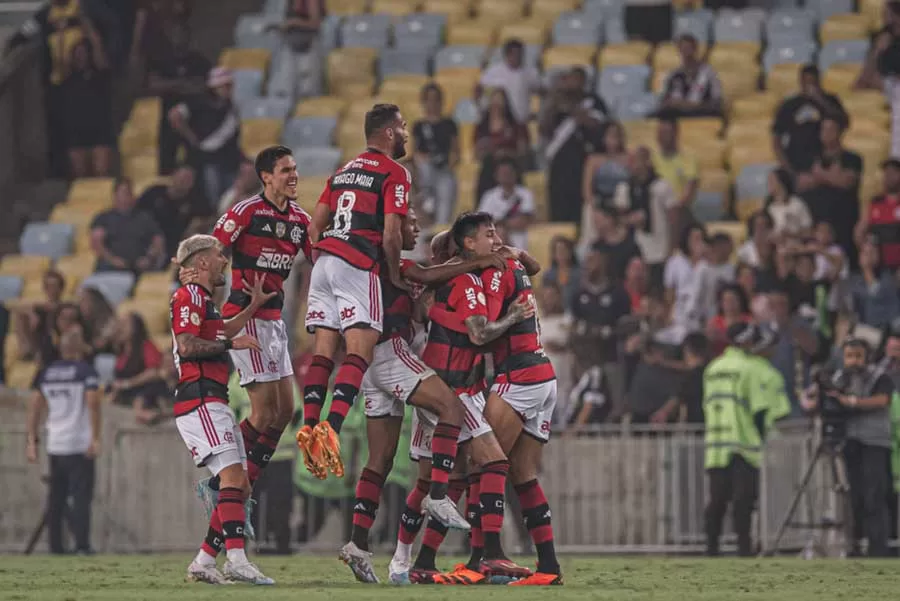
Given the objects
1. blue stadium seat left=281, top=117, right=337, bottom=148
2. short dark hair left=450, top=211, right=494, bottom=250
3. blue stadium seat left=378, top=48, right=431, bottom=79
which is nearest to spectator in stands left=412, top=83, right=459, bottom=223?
blue stadium seat left=281, top=117, right=337, bottom=148

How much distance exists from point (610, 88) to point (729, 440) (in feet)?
24.1

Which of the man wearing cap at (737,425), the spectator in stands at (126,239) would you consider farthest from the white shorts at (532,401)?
the spectator in stands at (126,239)

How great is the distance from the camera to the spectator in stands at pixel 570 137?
72.6 feet

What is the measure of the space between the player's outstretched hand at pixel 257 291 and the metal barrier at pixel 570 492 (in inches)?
277

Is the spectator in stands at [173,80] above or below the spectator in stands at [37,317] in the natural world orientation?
above

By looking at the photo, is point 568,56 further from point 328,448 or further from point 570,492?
point 328,448

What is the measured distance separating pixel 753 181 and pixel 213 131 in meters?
6.83

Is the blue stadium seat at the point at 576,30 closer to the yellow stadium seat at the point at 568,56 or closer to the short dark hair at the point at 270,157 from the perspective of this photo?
the yellow stadium seat at the point at 568,56

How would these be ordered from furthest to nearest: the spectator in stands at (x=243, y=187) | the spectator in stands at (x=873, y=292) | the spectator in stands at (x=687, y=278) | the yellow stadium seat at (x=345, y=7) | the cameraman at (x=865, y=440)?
the yellow stadium seat at (x=345, y=7) → the spectator in stands at (x=243, y=187) → the spectator in stands at (x=687, y=278) → the spectator in stands at (x=873, y=292) → the cameraman at (x=865, y=440)

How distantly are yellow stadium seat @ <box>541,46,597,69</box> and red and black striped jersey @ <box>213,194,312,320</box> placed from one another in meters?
12.5

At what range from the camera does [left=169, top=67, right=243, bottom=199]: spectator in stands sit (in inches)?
933

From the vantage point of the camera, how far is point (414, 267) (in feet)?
38.6

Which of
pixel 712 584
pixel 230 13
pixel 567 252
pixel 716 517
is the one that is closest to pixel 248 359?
pixel 712 584

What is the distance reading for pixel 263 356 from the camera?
40.0 ft
